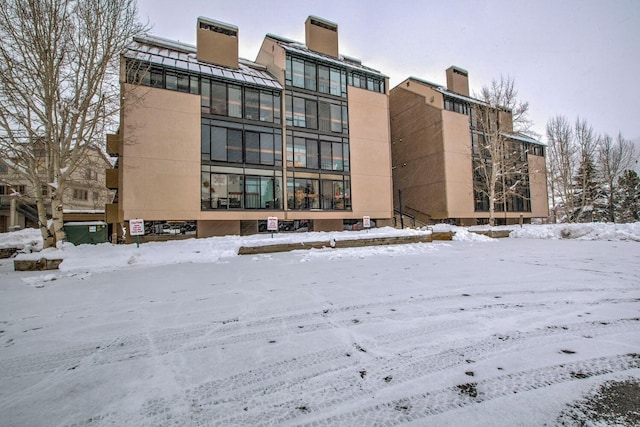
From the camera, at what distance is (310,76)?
19422mm

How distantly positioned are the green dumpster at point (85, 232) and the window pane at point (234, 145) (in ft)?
36.7

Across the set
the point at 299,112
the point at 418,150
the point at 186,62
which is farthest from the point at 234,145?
the point at 418,150

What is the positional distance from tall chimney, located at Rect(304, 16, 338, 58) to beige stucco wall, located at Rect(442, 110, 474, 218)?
34.9 feet

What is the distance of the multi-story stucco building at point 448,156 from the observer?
22750 millimetres

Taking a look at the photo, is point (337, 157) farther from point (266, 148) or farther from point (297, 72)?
point (297, 72)

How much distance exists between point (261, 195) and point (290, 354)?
15609 millimetres

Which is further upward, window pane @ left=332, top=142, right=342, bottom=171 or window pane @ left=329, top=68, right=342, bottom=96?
window pane @ left=329, top=68, right=342, bottom=96

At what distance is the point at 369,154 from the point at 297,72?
771 centimetres

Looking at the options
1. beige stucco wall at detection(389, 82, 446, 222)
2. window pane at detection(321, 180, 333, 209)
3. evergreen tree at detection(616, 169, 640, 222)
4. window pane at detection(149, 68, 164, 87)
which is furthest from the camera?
evergreen tree at detection(616, 169, 640, 222)

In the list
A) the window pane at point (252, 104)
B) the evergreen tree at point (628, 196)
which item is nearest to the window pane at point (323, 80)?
the window pane at point (252, 104)

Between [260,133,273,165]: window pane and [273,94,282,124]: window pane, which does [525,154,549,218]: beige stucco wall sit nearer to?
[273,94,282,124]: window pane

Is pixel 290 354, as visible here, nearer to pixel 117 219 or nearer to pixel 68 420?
pixel 68 420

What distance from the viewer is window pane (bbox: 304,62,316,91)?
19.2 metres

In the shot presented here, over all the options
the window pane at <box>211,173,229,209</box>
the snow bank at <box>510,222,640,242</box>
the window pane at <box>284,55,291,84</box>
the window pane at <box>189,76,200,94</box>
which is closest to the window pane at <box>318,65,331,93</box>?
Result: the window pane at <box>284,55,291,84</box>
